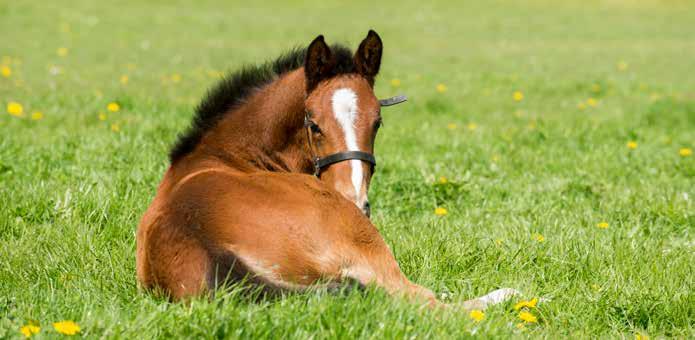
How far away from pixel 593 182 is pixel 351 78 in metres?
2.78

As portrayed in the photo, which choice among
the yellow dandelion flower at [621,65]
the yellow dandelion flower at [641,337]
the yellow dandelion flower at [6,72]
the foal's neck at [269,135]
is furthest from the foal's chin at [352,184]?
the yellow dandelion flower at [621,65]

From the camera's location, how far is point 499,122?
344 inches

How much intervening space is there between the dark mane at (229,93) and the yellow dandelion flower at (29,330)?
168cm

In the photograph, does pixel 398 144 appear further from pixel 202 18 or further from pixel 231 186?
pixel 202 18

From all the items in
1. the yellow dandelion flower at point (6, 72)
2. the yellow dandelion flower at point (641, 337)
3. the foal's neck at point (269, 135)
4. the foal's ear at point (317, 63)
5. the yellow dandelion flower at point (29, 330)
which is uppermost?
the foal's ear at point (317, 63)

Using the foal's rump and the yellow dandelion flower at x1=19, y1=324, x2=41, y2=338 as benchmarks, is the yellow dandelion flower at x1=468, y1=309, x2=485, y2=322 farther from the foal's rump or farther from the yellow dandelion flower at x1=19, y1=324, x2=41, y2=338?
the yellow dandelion flower at x1=19, y1=324, x2=41, y2=338

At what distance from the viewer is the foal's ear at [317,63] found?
3.99 metres

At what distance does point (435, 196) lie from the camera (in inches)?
217

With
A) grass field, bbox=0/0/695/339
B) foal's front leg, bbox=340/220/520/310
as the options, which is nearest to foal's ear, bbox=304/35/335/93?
grass field, bbox=0/0/695/339

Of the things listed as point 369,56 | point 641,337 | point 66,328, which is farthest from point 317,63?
point 641,337

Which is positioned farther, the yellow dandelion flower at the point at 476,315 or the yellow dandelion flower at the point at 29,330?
the yellow dandelion flower at the point at 476,315

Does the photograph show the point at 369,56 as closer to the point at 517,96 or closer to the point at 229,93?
the point at 229,93

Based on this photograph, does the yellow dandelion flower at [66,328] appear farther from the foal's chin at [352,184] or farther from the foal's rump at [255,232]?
the foal's chin at [352,184]

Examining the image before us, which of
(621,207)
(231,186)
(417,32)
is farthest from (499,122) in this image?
(417,32)
